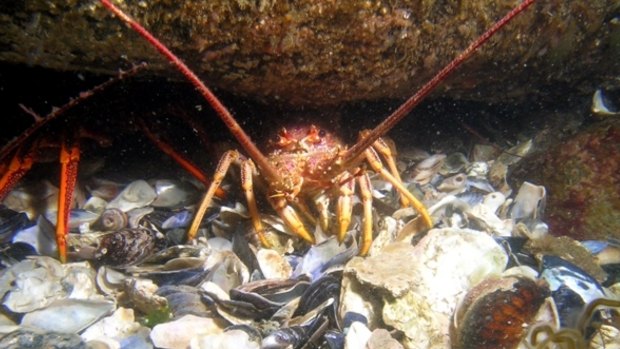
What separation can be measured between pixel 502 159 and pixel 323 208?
257 centimetres

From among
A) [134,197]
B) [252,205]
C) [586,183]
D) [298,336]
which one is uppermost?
[134,197]

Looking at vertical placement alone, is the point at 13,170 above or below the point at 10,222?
above

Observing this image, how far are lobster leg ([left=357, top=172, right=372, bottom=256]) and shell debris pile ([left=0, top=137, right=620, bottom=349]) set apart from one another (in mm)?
85

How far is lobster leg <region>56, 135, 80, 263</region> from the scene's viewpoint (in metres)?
2.74

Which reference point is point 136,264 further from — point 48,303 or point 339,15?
point 339,15

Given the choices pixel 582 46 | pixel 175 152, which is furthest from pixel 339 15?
Result: pixel 582 46

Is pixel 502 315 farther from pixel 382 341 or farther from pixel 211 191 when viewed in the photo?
pixel 211 191

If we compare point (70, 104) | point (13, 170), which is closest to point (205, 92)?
point (70, 104)

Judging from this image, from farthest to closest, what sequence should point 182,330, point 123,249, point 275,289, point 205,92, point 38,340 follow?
point 123,249 → point 275,289 → point 182,330 → point 38,340 → point 205,92

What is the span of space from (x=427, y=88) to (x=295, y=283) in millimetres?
1468

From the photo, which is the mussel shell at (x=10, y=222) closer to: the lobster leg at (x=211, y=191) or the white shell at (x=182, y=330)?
the lobster leg at (x=211, y=191)

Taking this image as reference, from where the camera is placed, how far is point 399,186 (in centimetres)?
316

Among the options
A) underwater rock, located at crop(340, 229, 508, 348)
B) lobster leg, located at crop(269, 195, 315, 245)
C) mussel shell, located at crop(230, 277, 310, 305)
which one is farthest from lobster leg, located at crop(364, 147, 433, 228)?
mussel shell, located at crop(230, 277, 310, 305)

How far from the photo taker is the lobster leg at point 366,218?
286 centimetres
